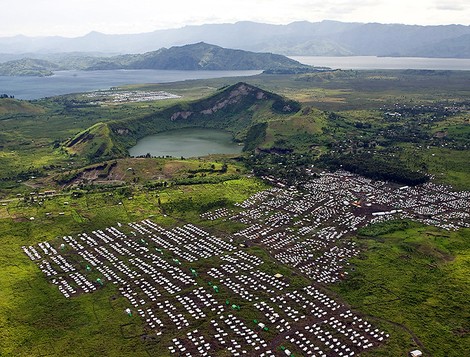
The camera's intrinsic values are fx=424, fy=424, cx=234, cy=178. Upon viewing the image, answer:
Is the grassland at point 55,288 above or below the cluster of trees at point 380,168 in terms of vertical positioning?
below

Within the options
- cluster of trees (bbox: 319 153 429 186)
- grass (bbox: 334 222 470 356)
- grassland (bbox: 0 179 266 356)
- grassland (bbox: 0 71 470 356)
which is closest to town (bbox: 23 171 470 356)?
grassland (bbox: 0 71 470 356)

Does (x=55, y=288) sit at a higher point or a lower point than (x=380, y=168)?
lower

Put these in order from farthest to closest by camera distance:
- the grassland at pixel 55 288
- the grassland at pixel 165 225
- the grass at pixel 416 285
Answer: the grassland at pixel 165 225 → the grassland at pixel 55 288 → the grass at pixel 416 285

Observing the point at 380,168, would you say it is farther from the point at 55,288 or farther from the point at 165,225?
the point at 55,288

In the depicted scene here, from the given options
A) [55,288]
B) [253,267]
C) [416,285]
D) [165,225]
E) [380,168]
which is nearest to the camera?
[416,285]

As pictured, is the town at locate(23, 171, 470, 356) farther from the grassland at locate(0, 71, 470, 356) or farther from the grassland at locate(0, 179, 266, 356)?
the grassland at locate(0, 179, 266, 356)

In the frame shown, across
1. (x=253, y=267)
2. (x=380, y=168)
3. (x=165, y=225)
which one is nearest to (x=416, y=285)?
(x=253, y=267)

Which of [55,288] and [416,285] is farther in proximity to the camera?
[55,288]

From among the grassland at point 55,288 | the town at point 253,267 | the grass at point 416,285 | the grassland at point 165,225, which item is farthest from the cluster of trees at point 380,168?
the grassland at point 55,288

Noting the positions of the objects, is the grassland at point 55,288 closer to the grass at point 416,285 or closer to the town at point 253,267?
the town at point 253,267

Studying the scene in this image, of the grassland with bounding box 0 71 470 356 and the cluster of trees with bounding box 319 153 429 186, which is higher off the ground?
the cluster of trees with bounding box 319 153 429 186
